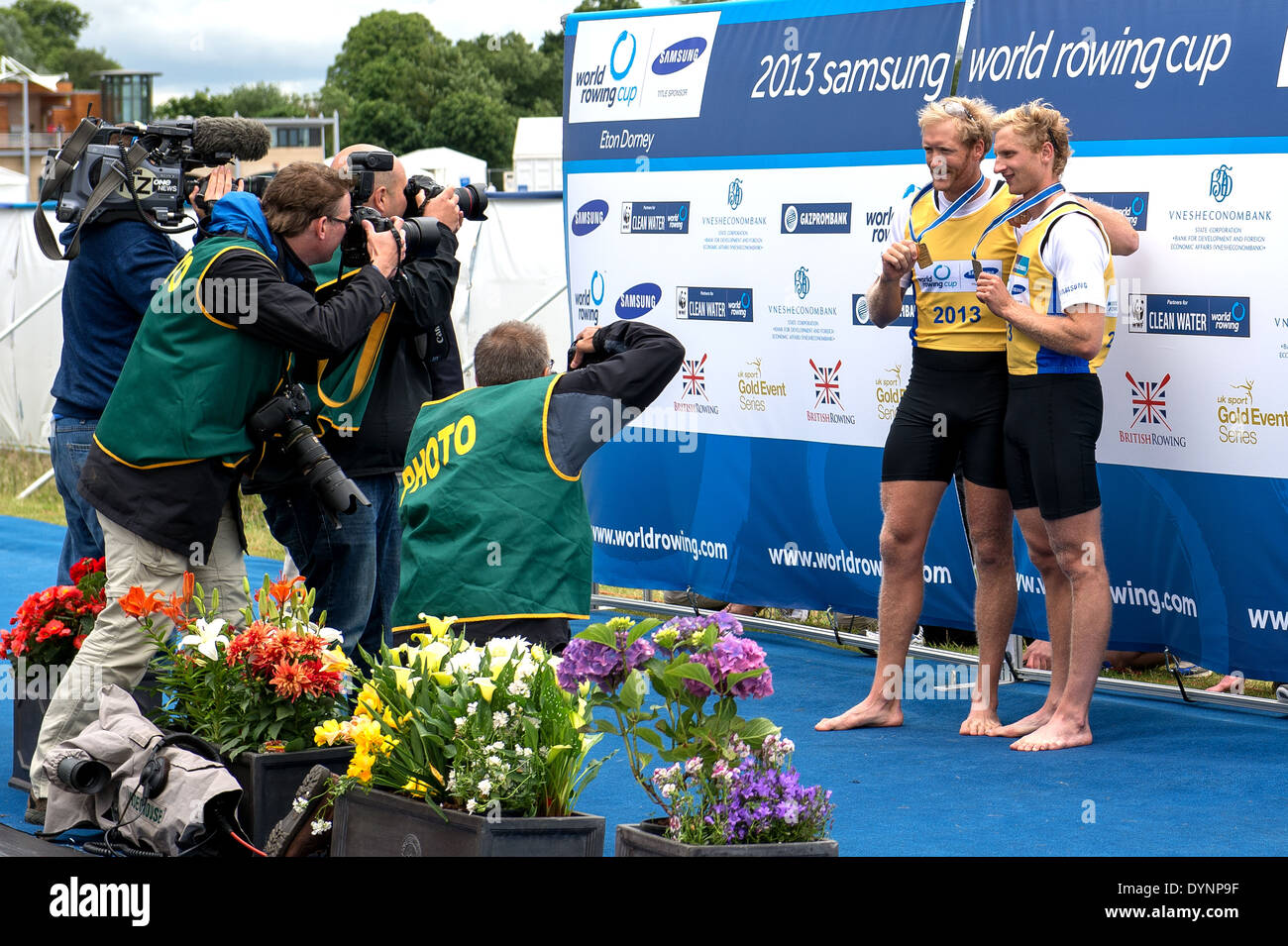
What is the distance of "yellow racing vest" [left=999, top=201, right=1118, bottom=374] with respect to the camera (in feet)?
16.7

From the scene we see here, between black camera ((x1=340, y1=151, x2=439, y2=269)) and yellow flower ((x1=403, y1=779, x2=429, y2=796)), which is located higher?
black camera ((x1=340, y1=151, x2=439, y2=269))

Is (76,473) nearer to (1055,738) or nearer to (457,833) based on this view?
(457,833)

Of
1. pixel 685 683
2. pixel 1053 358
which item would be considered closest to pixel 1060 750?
pixel 1053 358

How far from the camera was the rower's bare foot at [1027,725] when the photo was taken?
5.54 meters

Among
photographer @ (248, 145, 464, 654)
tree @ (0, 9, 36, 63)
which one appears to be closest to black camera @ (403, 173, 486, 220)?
photographer @ (248, 145, 464, 654)

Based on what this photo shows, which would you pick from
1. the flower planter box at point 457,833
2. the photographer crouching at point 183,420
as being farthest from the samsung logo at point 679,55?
the flower planter box at point 457,833

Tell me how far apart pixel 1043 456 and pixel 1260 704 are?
1.52m

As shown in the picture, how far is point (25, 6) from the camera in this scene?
106 metres

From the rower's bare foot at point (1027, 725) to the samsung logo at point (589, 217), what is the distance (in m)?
3.28

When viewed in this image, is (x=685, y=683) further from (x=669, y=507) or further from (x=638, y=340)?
(x=669, y=507)

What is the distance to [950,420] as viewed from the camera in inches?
213

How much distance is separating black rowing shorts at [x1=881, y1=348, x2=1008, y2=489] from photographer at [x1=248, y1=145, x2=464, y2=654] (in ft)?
5.33

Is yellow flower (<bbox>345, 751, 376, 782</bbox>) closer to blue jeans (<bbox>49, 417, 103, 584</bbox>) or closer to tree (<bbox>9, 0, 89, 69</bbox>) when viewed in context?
blue jeans (<bbox>49, 417, 103, 584</bbox>)

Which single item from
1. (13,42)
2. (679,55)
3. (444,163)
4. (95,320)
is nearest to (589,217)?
(679,55)
